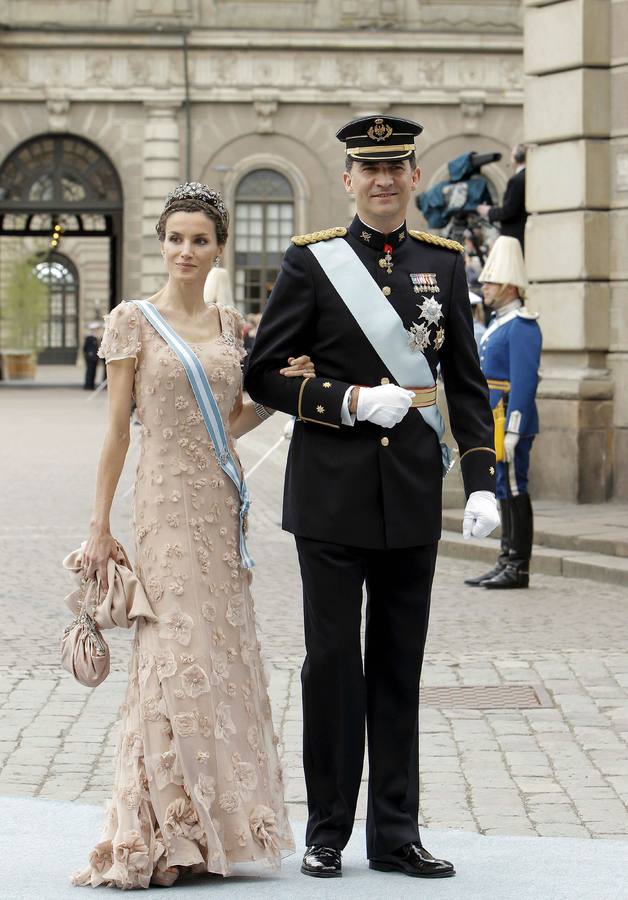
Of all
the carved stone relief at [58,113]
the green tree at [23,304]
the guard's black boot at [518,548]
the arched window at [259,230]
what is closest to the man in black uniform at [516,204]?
the guard's black boot at [518,548]

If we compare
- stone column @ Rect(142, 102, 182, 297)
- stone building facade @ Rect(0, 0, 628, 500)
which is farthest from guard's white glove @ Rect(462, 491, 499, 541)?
stone column @ Rect(142, 102, 182, 297)

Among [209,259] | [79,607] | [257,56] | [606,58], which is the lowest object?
[79,607]

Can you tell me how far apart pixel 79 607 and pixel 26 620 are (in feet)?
15.3

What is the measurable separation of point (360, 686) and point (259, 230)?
34.8 m

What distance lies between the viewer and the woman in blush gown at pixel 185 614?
4668 mm

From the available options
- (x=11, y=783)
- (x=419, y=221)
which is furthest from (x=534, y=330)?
(x=419, y=221)

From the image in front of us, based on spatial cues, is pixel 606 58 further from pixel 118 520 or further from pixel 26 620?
pixel 26 620

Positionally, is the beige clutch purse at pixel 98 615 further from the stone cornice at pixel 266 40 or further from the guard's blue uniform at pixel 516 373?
the stone cornice at pixel 266 40

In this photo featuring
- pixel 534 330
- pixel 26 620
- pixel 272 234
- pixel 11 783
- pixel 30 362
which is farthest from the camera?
pixel 30 362

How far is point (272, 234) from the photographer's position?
3916cm

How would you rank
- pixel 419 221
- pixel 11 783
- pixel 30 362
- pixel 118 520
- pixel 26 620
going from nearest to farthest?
pixel 11 783, pixel 26 620, pixel 118 520, pixel 419 221, pixel 30 362

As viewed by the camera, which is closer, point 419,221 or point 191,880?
point 191,880

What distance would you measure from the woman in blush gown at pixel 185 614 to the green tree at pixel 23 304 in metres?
46.3

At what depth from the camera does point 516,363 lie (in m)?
10.3
